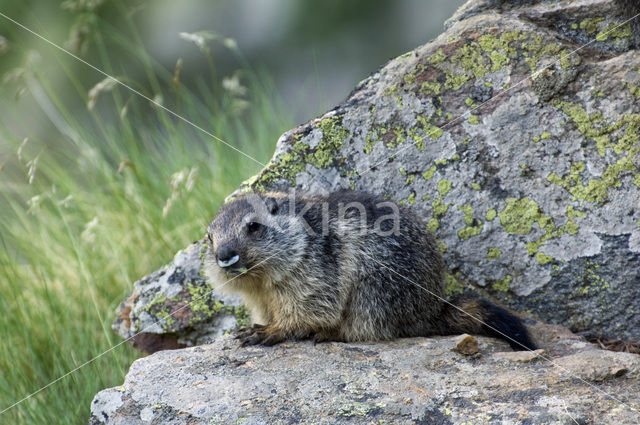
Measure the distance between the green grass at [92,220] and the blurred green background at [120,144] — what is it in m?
0.02

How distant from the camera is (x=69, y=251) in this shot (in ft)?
20.4

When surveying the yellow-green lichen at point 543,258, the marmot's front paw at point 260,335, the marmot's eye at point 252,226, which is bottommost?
the yellow-green lichen at point 543,258

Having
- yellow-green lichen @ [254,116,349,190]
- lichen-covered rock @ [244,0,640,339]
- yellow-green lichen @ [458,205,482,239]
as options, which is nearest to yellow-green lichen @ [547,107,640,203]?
lichen-covered rock @ [244,0,640,339]

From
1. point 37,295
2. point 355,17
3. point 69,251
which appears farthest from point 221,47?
point 37,295

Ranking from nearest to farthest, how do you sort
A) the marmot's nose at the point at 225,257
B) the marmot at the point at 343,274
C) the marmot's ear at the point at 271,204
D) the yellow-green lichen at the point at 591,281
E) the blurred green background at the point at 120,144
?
1. the marmot's nose at the point at 225,257
2. the marmot at the point at 343,274
3. the yellow-green lichen at the point at 591,281
4. the marmot's ear at the point at 271,204
5. the blurred green background at the point at 120,144

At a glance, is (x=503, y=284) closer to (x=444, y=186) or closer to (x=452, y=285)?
(x=452, y=285)

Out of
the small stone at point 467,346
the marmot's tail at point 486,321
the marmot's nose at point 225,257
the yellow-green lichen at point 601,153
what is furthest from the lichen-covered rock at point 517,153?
the marmot's nose at point 225,257

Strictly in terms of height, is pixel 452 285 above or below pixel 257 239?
below

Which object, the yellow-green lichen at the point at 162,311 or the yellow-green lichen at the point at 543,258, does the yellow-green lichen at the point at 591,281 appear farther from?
the yellow-green lichen at the point at 162,311

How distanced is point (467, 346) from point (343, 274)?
932 millimetres

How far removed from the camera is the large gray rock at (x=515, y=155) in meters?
4.49

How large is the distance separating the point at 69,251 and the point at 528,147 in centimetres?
412

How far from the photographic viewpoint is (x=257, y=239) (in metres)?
4.43

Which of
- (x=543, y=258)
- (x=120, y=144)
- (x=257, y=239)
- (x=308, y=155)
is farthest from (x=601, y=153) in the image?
(x=120, y=144)
